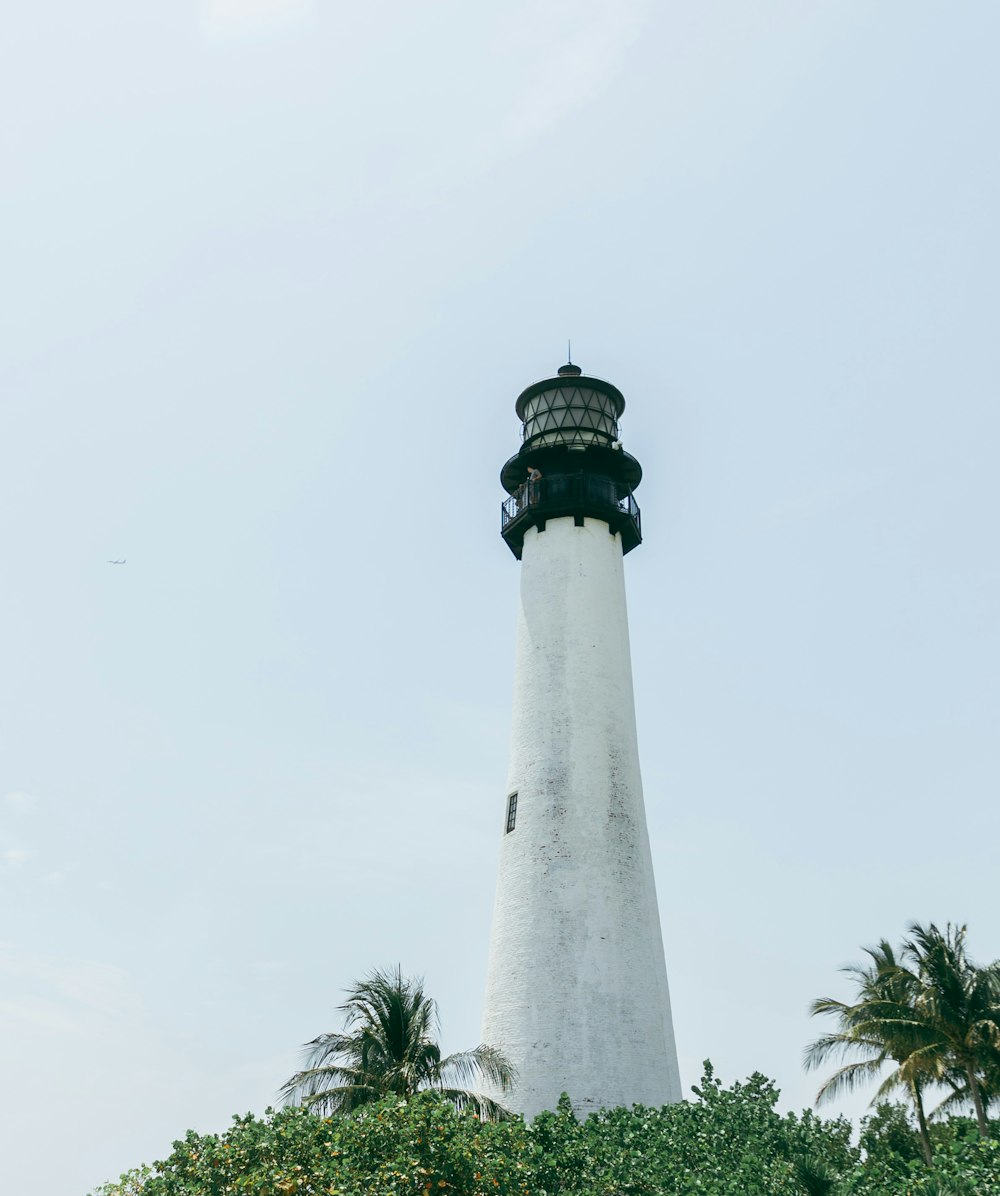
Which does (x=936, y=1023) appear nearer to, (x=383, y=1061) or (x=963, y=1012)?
(x=963, y=1012)

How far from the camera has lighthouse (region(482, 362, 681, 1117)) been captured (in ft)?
87.3

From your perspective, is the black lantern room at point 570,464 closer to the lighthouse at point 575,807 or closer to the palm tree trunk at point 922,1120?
the lighthouse at point 575,807

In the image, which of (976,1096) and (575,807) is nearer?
(976,1096)

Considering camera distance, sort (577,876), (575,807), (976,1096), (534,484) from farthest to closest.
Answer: (534,484), (575,807), (976,1096), (577,876)

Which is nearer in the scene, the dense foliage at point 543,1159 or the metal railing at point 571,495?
the dense foliage at point 543,1159

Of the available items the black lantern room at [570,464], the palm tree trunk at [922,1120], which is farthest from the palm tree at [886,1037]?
the black lantern room at [570,464]

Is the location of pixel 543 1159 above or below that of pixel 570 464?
below

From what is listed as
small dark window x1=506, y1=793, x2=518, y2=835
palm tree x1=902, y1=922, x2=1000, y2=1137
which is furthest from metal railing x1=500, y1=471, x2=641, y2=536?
palm tree x1=902, y1=922, x2=1000, y2=1137

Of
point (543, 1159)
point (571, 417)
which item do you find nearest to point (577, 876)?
point (543, 1159)

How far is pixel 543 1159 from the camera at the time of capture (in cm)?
1936

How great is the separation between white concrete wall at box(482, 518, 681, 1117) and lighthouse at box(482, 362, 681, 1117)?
0.12 feet

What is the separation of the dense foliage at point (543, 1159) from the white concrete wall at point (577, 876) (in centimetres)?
520

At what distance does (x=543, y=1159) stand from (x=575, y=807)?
1094 cm

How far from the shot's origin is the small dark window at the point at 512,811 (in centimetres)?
3009
